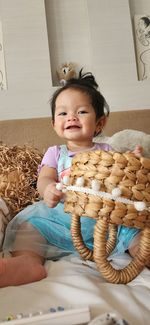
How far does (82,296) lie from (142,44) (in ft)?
5.79

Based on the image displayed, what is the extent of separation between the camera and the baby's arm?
0.90 metres

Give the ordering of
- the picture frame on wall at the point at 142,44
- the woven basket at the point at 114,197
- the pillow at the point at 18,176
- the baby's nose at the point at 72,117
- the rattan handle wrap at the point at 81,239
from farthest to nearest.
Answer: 1. the picture frame on wall at the point at 142,44
2. the pillow at the point at 18,176
3. the baby's nose at the point at 72,117
4. the rattan handle wrap at the point at 81,239
5. the woven basket at the point at 114,197

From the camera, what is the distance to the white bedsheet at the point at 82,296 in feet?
2.13

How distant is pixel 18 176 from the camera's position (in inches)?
55.8

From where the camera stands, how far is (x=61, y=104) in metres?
1.24

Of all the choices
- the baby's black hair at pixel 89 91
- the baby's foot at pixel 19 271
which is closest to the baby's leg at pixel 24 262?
the baby's foot at pixel 19 271

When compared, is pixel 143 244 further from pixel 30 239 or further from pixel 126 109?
pixel 126 109

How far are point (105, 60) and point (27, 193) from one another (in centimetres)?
103

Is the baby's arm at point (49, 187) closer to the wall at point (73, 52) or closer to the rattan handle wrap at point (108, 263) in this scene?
the rattan handle wrap at point (108, 263)

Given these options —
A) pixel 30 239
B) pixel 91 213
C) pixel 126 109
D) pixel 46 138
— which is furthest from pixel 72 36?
pixel 91 213

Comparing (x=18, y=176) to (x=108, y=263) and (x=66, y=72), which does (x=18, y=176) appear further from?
(x=66, y=72)

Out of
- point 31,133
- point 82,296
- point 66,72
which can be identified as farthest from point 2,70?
point 82,296

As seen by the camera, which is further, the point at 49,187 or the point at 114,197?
the point at 49,187

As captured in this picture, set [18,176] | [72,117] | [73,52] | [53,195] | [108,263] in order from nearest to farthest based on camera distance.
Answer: [108,263] < [53,195] < [72,117] < [18,176] < [73,52]
